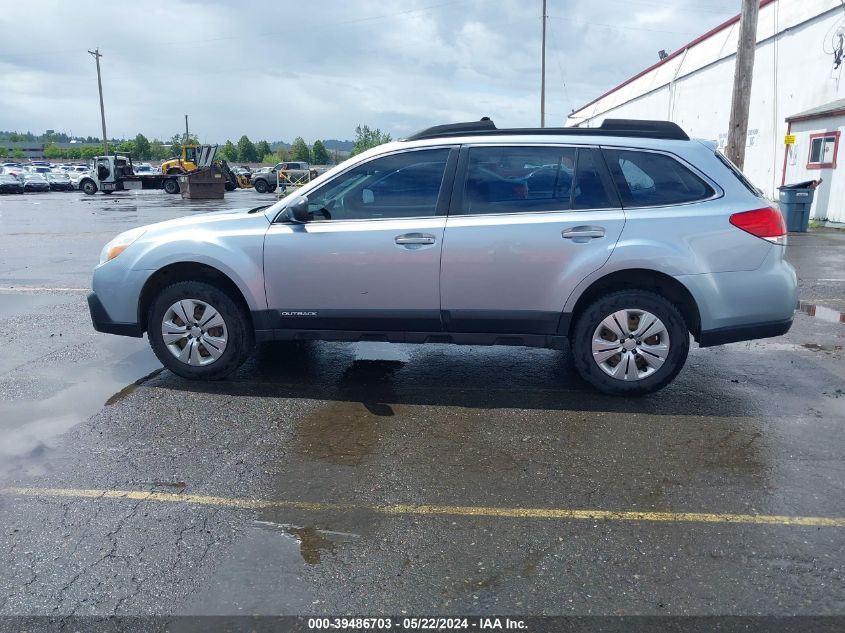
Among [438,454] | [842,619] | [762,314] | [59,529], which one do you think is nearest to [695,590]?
[842,619]

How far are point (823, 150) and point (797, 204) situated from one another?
2.52m

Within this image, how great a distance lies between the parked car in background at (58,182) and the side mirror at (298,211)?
51.9m

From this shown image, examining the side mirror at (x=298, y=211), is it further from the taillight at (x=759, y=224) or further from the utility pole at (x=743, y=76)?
the utility pole at (x=743, y=76)

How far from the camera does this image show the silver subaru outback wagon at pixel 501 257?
467cm

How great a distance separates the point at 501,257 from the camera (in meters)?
4.71

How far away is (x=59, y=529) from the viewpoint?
320 cm

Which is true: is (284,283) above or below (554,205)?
below

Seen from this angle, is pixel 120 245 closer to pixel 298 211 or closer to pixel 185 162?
pixel 298 211

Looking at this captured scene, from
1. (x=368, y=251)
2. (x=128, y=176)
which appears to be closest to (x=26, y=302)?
(x=368, y=251)

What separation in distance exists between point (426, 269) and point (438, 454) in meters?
1.41

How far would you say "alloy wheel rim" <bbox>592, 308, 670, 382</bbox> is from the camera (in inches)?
188

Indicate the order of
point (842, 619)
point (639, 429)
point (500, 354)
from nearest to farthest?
point (842, 619)
point (639, 429)
point (500, 354)

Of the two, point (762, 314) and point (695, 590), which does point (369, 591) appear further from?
point (762, 314)

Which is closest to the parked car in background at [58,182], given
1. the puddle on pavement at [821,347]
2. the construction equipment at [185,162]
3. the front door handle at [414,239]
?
the construction equipment at [185,162]
